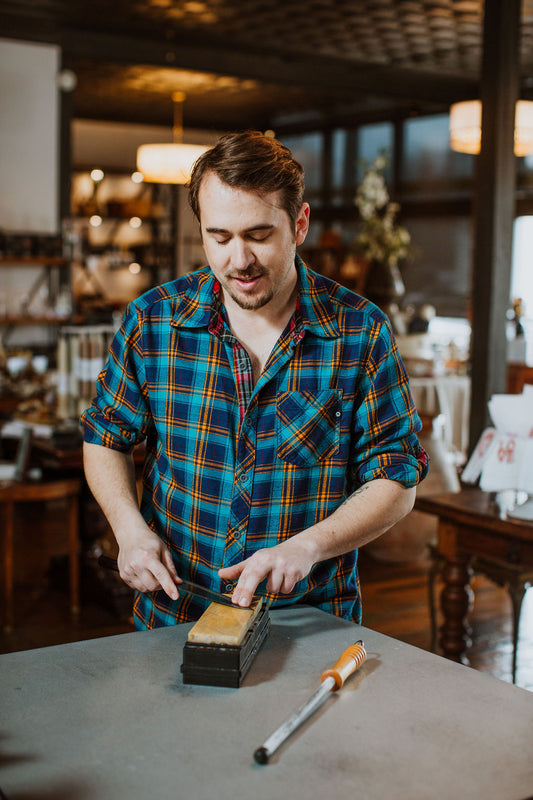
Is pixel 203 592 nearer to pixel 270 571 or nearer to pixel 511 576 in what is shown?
pixel 270 571

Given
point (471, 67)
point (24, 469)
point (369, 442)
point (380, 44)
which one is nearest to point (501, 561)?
point (369, 442)

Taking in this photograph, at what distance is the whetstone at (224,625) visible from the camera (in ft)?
4.50

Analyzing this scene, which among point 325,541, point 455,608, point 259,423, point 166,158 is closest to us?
point 325,541

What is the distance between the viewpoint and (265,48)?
24.6 ft

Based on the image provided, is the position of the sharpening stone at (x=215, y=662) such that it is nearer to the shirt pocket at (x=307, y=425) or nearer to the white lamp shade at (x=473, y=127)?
the shirt pocket at (x=307, y=425)

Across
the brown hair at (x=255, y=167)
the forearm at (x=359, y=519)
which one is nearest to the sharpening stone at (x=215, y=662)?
the forearm at (x=359, y=519)

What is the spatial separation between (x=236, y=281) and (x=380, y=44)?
6.35 metres

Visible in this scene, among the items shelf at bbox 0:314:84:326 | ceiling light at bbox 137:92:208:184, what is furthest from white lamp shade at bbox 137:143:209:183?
shelf at bbox 0:314:84:326

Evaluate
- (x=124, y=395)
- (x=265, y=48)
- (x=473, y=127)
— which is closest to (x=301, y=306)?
(x=124, y=395)

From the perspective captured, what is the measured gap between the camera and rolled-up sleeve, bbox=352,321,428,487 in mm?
1729

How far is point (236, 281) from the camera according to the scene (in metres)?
1.64

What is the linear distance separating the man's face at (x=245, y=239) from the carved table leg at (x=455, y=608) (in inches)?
75.5

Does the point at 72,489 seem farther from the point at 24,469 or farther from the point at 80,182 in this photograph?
the point at 80,182

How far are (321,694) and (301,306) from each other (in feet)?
2.50
